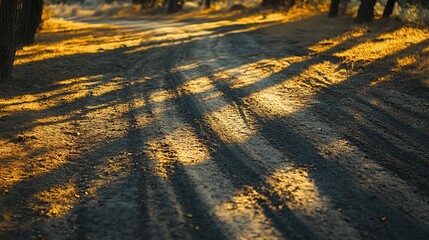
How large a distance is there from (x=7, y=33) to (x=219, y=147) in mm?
6062

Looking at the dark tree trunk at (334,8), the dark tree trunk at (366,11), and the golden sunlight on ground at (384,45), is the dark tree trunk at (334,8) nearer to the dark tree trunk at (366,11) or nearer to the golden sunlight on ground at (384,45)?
the dark tree trunk at (366,11)

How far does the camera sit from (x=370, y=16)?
19.3 meters

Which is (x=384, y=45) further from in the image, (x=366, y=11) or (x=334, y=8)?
(x=334, y=8)

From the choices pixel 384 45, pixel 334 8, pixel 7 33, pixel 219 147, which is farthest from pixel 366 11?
pixel 219 147

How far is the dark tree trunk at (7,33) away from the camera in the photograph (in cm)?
966

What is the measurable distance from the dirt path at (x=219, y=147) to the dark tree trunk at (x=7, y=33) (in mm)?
444

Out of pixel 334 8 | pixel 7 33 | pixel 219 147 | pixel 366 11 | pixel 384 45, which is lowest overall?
pixel 219 147

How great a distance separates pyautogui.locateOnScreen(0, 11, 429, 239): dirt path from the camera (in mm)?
4609

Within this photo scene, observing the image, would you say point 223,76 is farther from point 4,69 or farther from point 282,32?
point 282,32

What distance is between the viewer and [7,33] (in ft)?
32.1

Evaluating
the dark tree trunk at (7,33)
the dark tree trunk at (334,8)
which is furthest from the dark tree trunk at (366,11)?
the dark tree trunk at (7,33)

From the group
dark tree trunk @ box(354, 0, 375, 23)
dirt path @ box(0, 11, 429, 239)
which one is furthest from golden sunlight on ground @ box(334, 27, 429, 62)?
dark tree trunk @ box(354, 0, 375, 23)

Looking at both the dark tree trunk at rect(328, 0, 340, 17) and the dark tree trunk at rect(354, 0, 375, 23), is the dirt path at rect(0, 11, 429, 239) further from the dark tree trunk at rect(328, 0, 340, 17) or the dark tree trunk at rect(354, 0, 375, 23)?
the dark tree trunk at rect(328, 0, 340, 17)

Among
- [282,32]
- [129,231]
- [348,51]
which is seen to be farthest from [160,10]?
[129,231]
